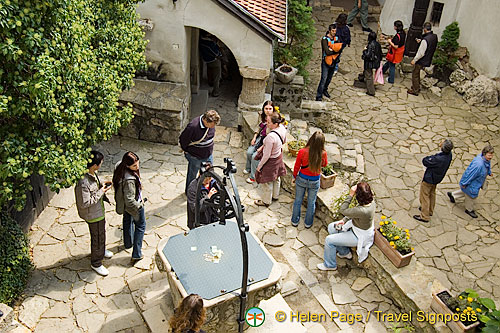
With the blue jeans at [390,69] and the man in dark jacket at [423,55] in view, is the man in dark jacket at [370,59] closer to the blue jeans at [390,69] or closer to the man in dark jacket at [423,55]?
the blue jeans at [390,69]

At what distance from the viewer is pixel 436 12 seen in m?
14.2

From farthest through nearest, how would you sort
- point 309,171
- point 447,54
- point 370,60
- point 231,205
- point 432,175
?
point 447,54
point 370,60
point 432,175
point 309,171
point 231,205

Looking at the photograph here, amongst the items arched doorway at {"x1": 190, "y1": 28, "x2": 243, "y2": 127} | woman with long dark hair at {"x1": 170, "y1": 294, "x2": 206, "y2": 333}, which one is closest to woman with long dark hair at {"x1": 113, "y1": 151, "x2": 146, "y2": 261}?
woman with long dark hair at {"x1": 170, "y1": 294, "x2": 206, "y2": 333}

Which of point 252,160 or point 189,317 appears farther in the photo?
point 252,160

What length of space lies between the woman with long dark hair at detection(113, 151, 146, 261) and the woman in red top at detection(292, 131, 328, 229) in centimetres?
235

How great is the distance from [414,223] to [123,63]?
226 inches

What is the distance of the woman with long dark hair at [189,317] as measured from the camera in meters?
4.50

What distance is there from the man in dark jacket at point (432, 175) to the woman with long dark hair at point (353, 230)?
88.9 inches

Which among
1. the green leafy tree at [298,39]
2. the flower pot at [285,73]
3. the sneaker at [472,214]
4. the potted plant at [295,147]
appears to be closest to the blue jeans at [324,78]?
the green leafy tree at [298,39]

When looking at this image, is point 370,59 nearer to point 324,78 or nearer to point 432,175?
point 324,78

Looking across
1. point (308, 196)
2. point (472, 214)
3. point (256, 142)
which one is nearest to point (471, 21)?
point (472, 214)

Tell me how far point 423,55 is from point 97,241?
31.8ft

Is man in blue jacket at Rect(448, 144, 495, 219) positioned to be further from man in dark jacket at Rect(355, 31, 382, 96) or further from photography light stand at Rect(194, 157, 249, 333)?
photography light stand at Rect(194, 157, 249, 333)

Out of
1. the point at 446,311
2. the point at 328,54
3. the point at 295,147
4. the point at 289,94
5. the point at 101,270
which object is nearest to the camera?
the point at 446,311
